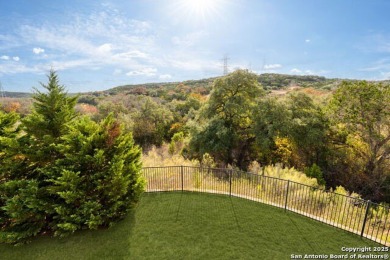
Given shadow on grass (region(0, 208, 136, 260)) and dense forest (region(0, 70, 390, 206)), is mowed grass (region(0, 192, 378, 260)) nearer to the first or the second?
shadow on grass (region(0, 208, 136, 260))

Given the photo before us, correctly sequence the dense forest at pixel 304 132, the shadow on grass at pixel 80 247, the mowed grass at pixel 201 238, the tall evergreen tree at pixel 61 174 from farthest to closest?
the dense forest at pixel 304 132 → the tall evergreen tree at pixel 61 174 → the shadow on grass at pixel 80 247 → the mowed grass at pixel 201 238

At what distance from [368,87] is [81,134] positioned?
17.1 meters

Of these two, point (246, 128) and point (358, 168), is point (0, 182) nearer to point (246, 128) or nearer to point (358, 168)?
point (246, 128)

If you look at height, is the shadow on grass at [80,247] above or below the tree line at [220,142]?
below

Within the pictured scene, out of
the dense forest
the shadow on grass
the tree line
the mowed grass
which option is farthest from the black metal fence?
the dense forest

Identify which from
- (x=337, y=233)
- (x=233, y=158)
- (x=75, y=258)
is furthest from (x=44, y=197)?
(x=233, y=158)

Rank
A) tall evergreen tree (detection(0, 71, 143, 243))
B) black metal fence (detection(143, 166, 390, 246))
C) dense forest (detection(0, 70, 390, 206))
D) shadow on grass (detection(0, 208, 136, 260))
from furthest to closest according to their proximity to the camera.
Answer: dense forest (detection(0, 70, 390, 206)), black metal fence (detection(143, 166, 390, 246)), tall evergreen tree (detection(0, 71, 143, 243)), shadow on grass (detection(0, 208, 136, 260))

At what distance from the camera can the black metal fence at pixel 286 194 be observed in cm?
844

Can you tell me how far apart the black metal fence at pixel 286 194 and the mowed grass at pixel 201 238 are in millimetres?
523

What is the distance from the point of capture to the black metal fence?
844 centimetres

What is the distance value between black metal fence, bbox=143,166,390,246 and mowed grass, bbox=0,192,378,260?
52 centimetres

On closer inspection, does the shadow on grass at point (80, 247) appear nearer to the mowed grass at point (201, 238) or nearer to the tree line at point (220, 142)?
the mowed grass at point (201, 238)

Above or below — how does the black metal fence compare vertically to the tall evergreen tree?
below

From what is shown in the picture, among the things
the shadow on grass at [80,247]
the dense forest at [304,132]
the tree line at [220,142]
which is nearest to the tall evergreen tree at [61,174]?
the tree line at [220,142]
